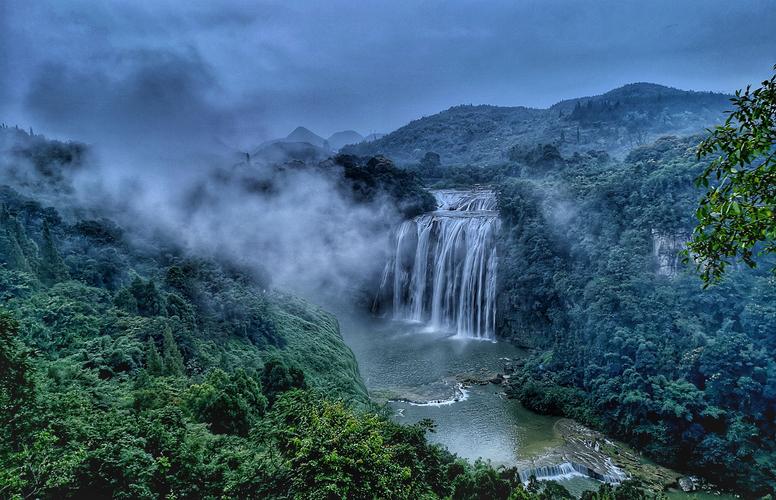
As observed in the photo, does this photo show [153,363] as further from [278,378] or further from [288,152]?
[288,152]

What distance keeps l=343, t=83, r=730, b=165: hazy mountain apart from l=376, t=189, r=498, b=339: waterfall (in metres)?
24.4

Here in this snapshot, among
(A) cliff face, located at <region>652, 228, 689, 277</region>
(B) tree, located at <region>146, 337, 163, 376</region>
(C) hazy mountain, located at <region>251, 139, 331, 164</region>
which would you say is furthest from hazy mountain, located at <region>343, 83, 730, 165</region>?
(B) tree, located at <region>146, 337, 163, 376</region>

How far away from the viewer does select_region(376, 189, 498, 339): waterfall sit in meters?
31.5

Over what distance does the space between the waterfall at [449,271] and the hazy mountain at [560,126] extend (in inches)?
961

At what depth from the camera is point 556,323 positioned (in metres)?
25.3

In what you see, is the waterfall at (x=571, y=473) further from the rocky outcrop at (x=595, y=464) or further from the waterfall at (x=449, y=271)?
the waterfall at (x=449, y=271)

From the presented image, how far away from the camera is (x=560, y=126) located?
7262cm

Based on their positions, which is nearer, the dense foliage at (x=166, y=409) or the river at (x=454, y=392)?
the dense foliage at (x=166, y=409)

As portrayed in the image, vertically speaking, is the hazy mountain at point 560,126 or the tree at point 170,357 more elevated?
the hazy mountain at point 560,126

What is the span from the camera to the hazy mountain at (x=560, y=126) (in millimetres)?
61094

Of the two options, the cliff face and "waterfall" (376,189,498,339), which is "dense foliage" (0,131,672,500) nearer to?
the cliff face

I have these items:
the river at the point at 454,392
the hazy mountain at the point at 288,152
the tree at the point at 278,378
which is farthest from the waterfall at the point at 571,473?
the hazy mountain at the point at 288,152

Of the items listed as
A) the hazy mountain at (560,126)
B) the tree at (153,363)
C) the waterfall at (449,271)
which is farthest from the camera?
the hazy mountain at (560,126)

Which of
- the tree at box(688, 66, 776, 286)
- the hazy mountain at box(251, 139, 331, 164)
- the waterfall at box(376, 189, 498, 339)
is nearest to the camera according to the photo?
the tree at box(688, 66, 776, 286)
